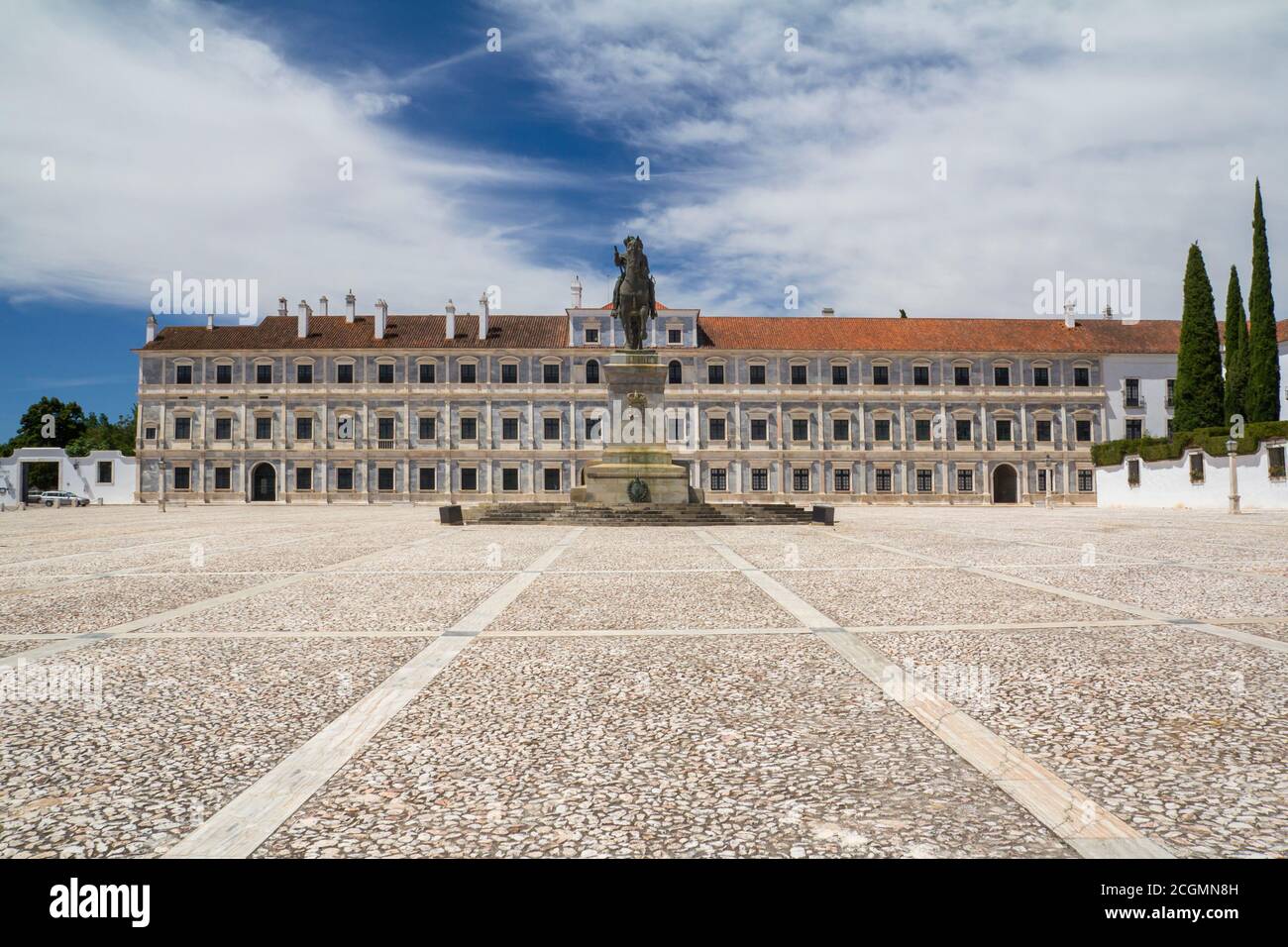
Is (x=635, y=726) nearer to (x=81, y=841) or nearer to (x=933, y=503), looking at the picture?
(x=81, y=841)

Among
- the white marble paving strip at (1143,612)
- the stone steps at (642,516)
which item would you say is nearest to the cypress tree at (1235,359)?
the stone steps at (642,516)

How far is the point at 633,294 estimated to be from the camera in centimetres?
2055

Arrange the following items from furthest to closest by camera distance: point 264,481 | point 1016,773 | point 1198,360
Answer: point 264,481 → point 1198,360 → point 1016,773

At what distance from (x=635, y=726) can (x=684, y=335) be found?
43652 mm

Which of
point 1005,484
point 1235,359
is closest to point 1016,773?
point 1235,359

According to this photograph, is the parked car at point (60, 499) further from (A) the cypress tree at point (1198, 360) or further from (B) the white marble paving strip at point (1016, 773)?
(A) the cypress tree at point (1198, 360)

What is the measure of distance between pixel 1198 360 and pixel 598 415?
3003cm

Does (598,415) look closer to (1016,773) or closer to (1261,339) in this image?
(1261,339)

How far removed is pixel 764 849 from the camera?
6.50ft

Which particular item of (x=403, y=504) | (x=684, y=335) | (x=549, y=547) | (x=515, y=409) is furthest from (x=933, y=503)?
(x=549, y=547)

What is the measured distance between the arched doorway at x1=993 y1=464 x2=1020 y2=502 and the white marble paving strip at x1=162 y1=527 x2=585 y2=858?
1847 inches

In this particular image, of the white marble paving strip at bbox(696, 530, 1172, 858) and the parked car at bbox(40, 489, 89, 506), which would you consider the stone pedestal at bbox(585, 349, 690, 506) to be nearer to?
the white marble paving strip at bbox(696, 530, 1172, 858)

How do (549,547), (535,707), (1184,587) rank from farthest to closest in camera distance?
(549,547) < (1184,587) < (535,707)
